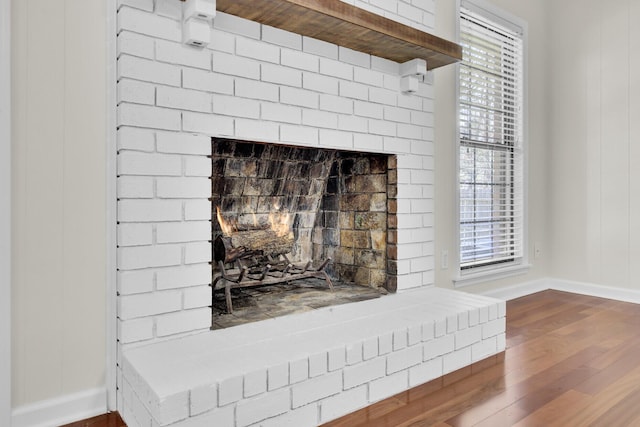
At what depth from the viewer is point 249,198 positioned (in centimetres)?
245

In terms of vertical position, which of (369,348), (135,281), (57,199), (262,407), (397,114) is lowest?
(262,407)

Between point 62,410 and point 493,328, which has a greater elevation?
point 493,328

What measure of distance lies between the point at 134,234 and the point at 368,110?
4.40ft

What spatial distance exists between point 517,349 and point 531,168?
1851 millimetres

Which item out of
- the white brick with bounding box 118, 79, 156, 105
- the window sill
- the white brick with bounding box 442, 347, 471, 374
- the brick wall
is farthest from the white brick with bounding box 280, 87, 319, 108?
the window sill

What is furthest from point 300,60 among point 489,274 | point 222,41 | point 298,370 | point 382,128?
point 489,274

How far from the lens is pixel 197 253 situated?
5.87ft

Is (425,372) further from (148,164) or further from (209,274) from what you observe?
(148,164)

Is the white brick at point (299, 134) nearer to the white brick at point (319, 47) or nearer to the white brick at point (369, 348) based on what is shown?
the white brick at point (319, 47)

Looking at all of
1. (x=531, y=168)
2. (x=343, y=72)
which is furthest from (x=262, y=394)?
(x=531, y=168)

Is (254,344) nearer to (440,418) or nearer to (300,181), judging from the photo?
(440,418)

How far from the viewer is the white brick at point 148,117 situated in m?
1.62

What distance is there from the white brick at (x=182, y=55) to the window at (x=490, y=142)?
6.20ft

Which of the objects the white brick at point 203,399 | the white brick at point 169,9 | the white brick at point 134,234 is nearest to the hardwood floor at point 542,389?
the white brick at point 203,399
